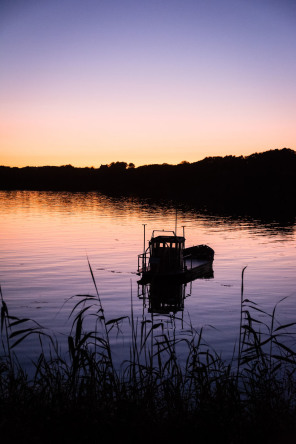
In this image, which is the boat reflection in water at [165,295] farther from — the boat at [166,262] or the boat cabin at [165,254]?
the boat cabin at [165,254]

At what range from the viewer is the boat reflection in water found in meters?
27.6

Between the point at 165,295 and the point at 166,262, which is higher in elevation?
the point at 166,262

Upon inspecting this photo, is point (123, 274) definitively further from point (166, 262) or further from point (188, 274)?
point (188, 274)

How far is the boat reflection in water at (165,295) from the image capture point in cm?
2756

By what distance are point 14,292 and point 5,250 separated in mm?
22788

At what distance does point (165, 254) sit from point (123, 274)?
735cm

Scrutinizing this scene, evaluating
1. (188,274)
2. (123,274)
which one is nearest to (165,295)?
(188,274)

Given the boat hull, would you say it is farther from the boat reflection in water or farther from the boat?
the boat reflection in water

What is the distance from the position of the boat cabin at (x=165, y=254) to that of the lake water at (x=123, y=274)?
8.48ft

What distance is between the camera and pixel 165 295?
3178cm

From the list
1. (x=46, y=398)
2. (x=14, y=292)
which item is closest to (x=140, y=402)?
(x=46, y=398)

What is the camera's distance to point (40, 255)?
48469 millimetres

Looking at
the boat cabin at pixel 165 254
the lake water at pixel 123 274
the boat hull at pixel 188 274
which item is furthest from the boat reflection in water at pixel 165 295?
the boat cabin at pixel 165 254

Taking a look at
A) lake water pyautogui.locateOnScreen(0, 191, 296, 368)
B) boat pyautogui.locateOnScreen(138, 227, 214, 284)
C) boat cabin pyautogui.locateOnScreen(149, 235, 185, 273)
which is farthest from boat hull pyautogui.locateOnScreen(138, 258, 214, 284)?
lake water pyautogui.locateOnScreen(0, 191, 296, 368)
